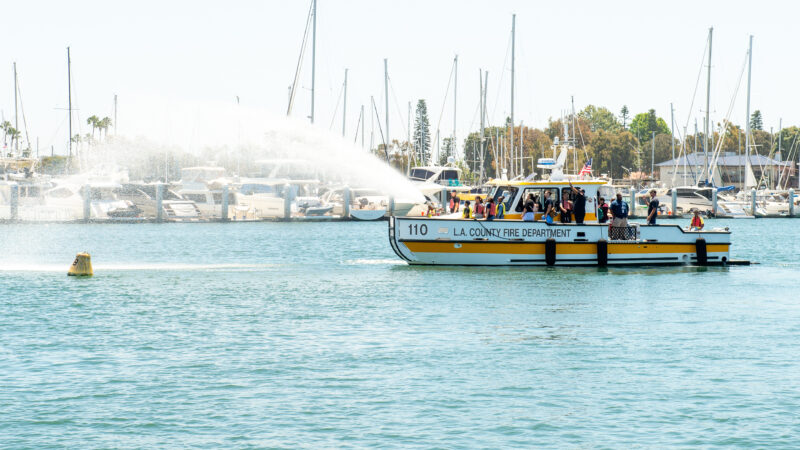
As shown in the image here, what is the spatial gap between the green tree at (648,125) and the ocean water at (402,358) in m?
156

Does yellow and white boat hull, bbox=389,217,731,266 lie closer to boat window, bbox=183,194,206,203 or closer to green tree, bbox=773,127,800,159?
boat window, bbox=183,194,206,203

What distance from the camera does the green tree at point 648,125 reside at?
191 meters

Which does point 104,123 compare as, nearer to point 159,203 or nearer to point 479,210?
point 159,203

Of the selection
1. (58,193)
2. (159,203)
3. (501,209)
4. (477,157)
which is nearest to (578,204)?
(501,209)

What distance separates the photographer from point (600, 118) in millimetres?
192250

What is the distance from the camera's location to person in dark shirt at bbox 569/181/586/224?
34.4 m

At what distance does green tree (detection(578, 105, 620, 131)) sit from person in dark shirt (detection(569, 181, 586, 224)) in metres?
156

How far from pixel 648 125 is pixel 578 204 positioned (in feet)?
538

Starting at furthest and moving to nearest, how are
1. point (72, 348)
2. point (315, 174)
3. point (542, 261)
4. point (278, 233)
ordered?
1. point (315, 174)
2. point (278, 233)
3. point (542, 261)
4. point (72, 348)

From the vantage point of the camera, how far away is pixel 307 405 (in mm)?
16703

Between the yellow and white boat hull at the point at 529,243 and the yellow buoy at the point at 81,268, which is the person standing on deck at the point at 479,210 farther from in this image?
the yellow buoy at the point at 81,268

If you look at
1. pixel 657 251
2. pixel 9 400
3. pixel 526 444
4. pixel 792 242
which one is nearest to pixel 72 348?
pixel 9 400

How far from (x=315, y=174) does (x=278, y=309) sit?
62082mm

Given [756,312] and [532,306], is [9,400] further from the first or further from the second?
[756,312]
